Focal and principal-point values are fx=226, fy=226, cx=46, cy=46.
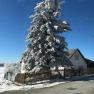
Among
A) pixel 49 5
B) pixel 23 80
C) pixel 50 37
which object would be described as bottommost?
pixel 23 80

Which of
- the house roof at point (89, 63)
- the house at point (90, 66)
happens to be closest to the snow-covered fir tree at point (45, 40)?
the house at point (90, 66)

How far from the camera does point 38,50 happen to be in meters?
33.1

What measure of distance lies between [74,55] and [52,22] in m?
22.9

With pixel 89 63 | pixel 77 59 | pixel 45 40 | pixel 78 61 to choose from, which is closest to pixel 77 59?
pixel 77 59

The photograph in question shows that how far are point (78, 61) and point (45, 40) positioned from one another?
25.9 metres

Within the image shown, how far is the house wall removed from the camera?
5610 centimetres

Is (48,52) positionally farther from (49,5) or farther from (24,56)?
(49,5)

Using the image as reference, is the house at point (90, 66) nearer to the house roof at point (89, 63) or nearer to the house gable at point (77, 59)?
the house roof at point (89, 63)

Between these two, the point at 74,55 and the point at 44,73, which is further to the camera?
the point at 74,55

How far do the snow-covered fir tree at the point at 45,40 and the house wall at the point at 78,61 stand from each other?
22.2 metres

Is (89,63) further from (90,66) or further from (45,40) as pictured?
(45,40)

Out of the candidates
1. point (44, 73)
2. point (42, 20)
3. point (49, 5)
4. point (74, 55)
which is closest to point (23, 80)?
point (44, 73)

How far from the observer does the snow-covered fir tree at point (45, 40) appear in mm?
32344

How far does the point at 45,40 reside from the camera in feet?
109
